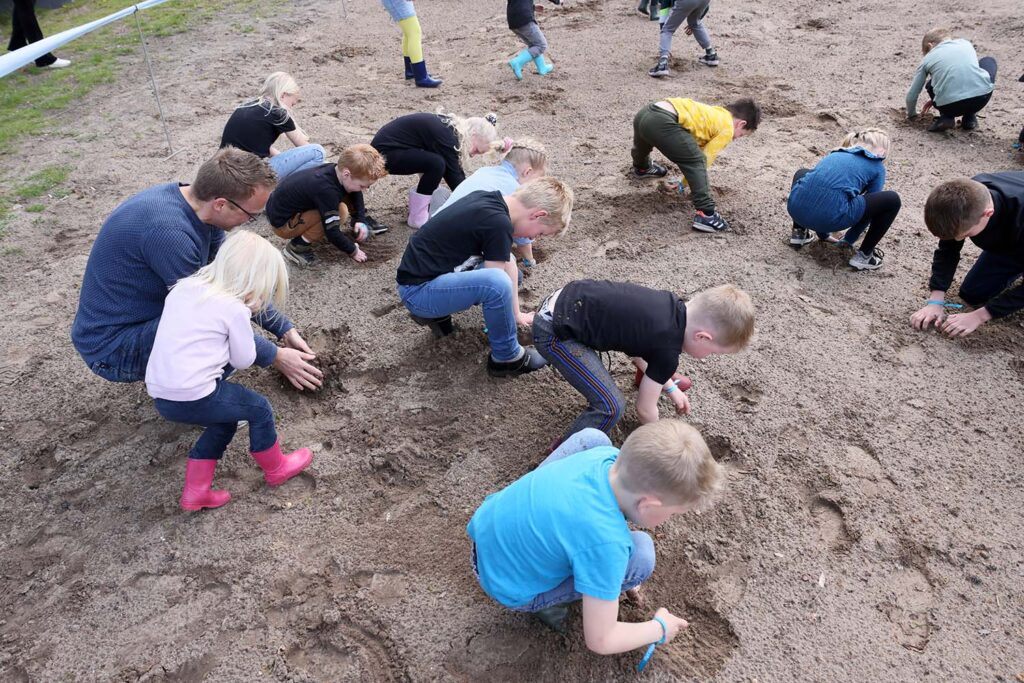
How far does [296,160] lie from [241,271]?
8.11ft

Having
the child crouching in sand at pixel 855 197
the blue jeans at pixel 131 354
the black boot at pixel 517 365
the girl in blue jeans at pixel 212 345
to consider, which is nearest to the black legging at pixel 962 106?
the child crouching in sand at pixel 855 197

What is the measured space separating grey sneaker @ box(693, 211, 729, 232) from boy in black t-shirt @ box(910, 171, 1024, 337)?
124cm

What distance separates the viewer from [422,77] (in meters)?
6.76

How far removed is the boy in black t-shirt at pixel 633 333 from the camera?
241cm

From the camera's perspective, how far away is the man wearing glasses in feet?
8.40

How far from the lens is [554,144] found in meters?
5.54

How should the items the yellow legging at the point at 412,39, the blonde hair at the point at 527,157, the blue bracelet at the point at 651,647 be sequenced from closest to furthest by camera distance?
the blue bracelet at the point at 651,647 → the blonde hair at the point at 527,157 → the yellow legging at the point at 412,39

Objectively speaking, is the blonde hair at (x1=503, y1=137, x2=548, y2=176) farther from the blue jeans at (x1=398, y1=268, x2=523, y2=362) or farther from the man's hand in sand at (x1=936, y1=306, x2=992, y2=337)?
the man's hand in sand at (x1=936, y1=306, x2=992, y2=337)

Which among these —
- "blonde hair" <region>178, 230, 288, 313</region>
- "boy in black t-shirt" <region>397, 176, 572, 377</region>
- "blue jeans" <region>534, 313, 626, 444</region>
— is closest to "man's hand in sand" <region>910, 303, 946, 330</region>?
"blue jeans" <region>534, 313, 626, 444</region>

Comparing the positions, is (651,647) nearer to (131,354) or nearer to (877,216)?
(131,354)

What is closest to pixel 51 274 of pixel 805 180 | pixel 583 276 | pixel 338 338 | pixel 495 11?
pixel 338 338

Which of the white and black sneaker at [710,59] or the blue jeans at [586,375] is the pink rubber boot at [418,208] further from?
the white and black sneaker at [710,59]

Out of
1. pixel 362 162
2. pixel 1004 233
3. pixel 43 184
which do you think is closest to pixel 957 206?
pixel 1004 233

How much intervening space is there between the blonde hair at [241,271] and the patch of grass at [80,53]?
16.1 feet
